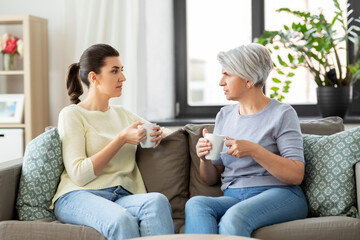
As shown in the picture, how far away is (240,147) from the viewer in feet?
6.50

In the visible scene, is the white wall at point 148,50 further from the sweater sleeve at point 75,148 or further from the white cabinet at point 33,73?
the sweater sleeve at point 75,148

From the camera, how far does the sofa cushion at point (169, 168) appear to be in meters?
2.40

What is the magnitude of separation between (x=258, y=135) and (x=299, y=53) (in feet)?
4.34

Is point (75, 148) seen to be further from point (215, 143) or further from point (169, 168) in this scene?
point (215, 143)

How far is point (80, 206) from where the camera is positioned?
2.06 metres

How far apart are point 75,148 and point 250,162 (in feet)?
2.33

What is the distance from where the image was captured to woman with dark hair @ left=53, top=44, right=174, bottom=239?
78.9 inches

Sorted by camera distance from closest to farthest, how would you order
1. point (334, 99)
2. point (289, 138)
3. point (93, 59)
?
point (289, 138) < point (93, 59) < point (334, 99)

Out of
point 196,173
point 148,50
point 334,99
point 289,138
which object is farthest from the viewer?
point 148,50

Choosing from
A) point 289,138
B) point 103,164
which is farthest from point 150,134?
point 289,138

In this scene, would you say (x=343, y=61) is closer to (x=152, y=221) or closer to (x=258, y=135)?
(x=258, y=135)

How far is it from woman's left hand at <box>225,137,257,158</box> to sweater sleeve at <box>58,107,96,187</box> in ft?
1.86

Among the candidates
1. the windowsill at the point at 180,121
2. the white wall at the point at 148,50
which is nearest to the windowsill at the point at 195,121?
the windowsill at the point at 180,121

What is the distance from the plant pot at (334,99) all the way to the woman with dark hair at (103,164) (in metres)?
1.25
